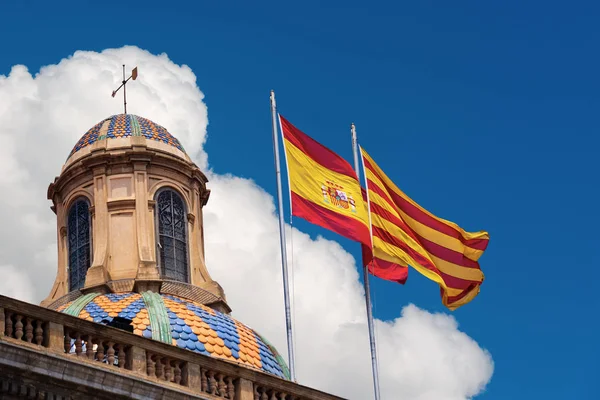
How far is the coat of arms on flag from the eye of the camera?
28359 mm

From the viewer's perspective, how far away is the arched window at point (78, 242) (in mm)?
38562

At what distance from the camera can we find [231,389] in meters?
21.7

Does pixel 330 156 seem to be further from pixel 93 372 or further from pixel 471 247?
pixel 93 372

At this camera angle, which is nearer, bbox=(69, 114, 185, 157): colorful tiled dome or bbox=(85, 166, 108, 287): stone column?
bbox=(85, 166, 108, 287): stone column

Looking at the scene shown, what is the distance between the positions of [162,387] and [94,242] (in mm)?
18302

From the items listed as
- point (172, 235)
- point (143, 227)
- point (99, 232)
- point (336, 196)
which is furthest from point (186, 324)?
point (336, 196)

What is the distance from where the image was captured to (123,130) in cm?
3997

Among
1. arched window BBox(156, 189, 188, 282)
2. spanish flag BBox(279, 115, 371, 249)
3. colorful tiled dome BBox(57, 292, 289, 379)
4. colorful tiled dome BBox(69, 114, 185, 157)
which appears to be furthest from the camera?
colorful tiled dome BBox(69, 114, 185, 157)

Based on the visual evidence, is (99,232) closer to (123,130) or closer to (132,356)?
(123,130)

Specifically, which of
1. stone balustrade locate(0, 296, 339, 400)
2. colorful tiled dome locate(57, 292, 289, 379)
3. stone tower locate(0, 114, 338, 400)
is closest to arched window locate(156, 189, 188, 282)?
stone tower locate(0, 114, 338, 400)

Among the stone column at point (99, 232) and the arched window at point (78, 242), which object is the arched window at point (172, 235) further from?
the arched window at point (78, 242)

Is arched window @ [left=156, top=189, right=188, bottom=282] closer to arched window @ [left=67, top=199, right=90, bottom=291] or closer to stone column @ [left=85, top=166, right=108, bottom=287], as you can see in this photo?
stone column @ [left=85, top=166, right=108, bottom=287]

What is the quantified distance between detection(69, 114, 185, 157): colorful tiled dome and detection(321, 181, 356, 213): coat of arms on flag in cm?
1210

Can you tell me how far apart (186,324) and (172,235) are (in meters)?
5.87
